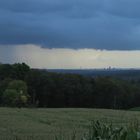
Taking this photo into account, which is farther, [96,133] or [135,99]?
[135,99]

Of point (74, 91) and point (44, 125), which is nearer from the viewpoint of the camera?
point (44, 125)

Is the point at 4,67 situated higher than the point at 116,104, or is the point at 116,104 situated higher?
the point at 4,67

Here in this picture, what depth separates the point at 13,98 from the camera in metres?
73.0

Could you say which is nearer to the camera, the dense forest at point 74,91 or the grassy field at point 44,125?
the grassy field at point 44,125

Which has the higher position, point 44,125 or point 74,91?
point 74,91

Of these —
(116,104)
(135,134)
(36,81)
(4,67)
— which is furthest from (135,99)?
(135,134)

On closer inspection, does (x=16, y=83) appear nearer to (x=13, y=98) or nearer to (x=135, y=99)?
(x=13, y=98)

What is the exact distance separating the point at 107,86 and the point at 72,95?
667 cm

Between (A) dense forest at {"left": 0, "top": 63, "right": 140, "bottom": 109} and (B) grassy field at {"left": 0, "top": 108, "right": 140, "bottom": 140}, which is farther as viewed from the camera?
(A) dense forest at {"left": 0, "top": 63, "right": 140, "bottom": 109}

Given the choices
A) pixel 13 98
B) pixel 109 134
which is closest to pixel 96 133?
pixel 109 134

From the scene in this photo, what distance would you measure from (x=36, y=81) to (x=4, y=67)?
10.0 metres

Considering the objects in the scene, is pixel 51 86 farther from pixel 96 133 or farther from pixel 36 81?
pixel 96 133

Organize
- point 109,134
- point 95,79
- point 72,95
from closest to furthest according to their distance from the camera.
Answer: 1. point 109,134
2. point 72,95
3. point 95,79

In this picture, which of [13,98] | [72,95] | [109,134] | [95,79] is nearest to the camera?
[109,134]
